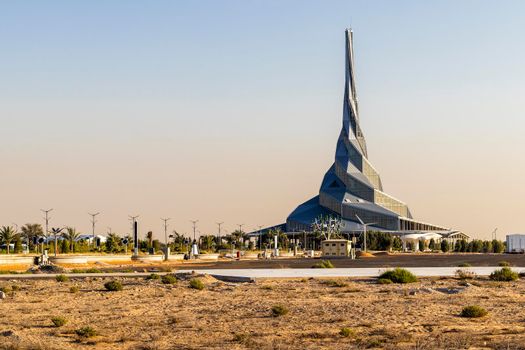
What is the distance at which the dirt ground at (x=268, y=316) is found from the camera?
22.5 meters

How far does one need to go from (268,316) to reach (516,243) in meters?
163

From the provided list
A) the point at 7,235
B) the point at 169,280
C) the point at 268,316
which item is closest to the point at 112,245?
the point at 7,235

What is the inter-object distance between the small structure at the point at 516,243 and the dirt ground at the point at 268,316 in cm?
14323

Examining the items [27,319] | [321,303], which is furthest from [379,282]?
[27,319]

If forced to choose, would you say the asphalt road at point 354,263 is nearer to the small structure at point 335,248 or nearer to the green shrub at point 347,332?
the small structure at point 335,248

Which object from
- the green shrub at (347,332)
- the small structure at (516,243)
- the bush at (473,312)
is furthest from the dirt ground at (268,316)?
the small structure at (516,243)

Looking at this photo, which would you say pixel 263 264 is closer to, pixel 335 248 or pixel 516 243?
pixel 335 248

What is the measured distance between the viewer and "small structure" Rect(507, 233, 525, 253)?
179575 mm

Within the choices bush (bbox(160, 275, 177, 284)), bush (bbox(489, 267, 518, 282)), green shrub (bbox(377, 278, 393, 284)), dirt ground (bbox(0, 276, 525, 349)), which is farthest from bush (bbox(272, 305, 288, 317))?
bush (bbox(489, 267, 518, 282))

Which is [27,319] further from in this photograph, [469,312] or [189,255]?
[189,255]

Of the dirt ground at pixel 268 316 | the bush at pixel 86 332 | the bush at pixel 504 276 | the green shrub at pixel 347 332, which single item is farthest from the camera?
the bush at pixel 504 276

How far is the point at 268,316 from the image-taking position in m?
28.1

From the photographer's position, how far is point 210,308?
31.2m

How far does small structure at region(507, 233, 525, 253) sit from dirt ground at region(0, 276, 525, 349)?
143234 millimetres
